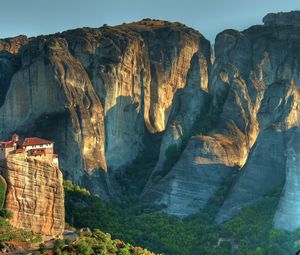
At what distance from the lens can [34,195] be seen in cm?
6172

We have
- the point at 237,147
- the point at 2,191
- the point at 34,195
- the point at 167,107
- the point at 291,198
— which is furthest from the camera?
the point at 167,107

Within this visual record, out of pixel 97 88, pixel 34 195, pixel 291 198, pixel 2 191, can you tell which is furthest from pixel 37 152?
pixel 97 88

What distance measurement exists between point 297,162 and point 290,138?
6.00m

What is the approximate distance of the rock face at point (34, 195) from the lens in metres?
60.6

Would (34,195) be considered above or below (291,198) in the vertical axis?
above

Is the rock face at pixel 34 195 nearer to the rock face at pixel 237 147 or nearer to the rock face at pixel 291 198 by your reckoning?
the rock face at pixel 291 198

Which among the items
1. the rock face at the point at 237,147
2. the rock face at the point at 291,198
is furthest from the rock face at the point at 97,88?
the rock face at the point at 291,198

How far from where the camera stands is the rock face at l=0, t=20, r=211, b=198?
8519cm

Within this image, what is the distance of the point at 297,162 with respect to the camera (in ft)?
249

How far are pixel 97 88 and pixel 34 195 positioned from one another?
30562 millimetres

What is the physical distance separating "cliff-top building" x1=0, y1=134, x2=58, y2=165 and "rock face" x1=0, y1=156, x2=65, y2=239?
509 millimetres

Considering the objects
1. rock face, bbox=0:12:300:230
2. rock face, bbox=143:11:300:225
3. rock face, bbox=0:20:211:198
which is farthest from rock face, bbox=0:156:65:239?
rock face, bbox=0:20:211:198

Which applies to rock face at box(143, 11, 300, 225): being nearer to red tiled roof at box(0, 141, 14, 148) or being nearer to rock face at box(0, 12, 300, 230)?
rock face at box(0, 12, 300, 230)

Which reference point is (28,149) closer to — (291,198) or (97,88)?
(291,198)
